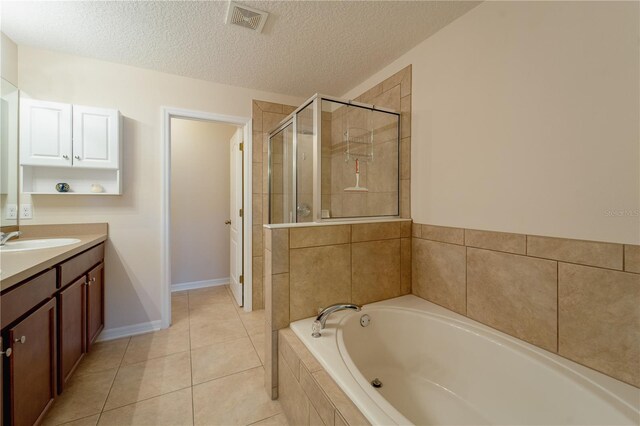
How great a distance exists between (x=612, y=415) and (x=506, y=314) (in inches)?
20.0

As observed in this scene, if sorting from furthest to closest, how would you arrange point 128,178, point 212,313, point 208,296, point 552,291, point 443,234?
1. point 208,296
2. point 212,313
3. point 128,178
4. point 443,234
5. point 552,291

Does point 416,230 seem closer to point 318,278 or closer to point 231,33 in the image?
point 318,278

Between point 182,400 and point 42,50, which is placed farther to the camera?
point 42,50

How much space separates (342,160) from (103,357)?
7.67 feet

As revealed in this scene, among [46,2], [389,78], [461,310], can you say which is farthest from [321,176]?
[46,2]

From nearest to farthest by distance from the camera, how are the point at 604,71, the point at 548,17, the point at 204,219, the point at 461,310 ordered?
the point at 604,71
the point at 548,17
the point at 461,310
the point at 204,219

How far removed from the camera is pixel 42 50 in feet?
6.51

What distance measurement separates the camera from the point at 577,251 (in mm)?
1135

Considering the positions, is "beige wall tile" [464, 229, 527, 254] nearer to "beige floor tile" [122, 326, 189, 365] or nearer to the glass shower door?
the glass shower door

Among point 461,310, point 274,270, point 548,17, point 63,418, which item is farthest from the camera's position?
point 461,310

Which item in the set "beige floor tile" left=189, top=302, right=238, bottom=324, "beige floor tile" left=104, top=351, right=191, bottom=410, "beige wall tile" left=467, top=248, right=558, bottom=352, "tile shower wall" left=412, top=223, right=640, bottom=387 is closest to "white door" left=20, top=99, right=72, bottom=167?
"beige floor tile" left=104, top=351, right=191, bottom=410

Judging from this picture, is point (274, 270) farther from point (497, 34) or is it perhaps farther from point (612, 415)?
point (497, 34)

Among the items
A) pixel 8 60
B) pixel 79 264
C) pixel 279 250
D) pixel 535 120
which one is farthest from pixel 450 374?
pixel 8 60

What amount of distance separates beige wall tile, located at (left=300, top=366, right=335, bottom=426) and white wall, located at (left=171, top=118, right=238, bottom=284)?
277cm
